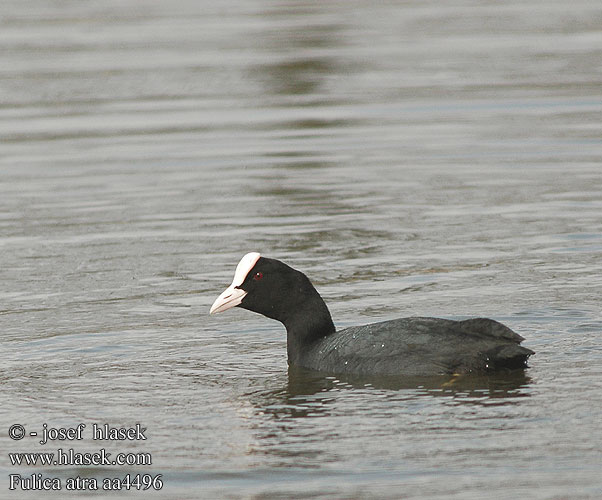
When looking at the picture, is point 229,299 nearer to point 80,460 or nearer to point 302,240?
point 80,460

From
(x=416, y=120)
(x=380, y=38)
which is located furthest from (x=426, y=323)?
(x=380, y=38)

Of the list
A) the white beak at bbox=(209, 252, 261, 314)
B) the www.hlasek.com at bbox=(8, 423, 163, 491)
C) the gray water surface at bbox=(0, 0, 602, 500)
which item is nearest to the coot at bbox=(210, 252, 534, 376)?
the white beak at bbox=(209, 252, 261, 314)

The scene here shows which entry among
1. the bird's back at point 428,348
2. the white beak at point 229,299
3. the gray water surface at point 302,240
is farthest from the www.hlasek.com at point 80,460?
the bird's back at point 428,348

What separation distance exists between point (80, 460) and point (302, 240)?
5.56 metres

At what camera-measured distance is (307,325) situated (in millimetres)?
8992

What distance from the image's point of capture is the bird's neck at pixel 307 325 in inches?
352

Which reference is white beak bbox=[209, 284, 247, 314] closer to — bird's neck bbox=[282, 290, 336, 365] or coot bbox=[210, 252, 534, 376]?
coot bbox=[210, 252, 534, 376]

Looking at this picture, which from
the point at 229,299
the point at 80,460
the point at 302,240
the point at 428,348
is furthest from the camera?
the point at 302,240

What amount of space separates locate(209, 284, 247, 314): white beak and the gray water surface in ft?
1.23

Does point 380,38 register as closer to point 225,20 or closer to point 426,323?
point 225,20

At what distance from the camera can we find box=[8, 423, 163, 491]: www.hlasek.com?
6.84 meters

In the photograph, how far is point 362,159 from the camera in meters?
16.0

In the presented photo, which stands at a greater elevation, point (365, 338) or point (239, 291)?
point (239, 291)

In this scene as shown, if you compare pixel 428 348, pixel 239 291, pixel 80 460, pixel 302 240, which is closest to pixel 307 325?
pixel 239 291
